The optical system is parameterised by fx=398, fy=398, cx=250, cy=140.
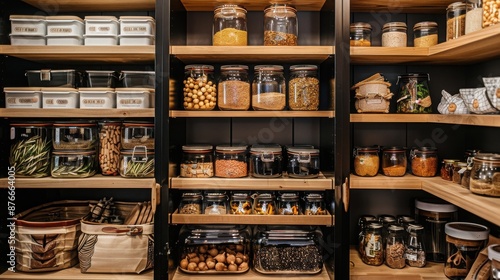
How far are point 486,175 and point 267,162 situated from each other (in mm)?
889

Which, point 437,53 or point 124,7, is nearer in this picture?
point 437,53

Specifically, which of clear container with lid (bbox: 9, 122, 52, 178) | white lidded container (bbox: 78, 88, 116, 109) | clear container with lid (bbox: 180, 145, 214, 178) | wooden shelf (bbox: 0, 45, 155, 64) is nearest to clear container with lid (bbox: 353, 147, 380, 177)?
clear container with lid (bbox: 180, 145, 214, 178)

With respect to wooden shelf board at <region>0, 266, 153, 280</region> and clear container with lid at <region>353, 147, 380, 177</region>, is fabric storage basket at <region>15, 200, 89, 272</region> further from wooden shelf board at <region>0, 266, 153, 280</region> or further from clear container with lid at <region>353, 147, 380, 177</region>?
clear container with lid at <region>353, 147, 380, 177</region>

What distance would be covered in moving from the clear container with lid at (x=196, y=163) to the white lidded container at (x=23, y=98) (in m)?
0.73

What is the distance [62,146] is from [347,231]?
1.39 metres

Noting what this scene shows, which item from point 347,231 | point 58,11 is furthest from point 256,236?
point 58,11

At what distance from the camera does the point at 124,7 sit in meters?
2.09

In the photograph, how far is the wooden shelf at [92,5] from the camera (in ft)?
6.51

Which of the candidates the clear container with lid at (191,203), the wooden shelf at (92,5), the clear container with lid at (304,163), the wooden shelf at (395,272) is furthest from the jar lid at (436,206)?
the wooden shelf at (92,5)

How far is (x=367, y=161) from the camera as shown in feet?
6.16

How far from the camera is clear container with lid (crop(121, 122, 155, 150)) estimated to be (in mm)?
1903

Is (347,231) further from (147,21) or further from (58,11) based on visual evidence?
(58,11)

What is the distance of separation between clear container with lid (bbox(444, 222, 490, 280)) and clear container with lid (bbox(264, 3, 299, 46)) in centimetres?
110

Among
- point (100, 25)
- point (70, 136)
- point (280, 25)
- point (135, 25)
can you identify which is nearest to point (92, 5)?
point (100, 25)
